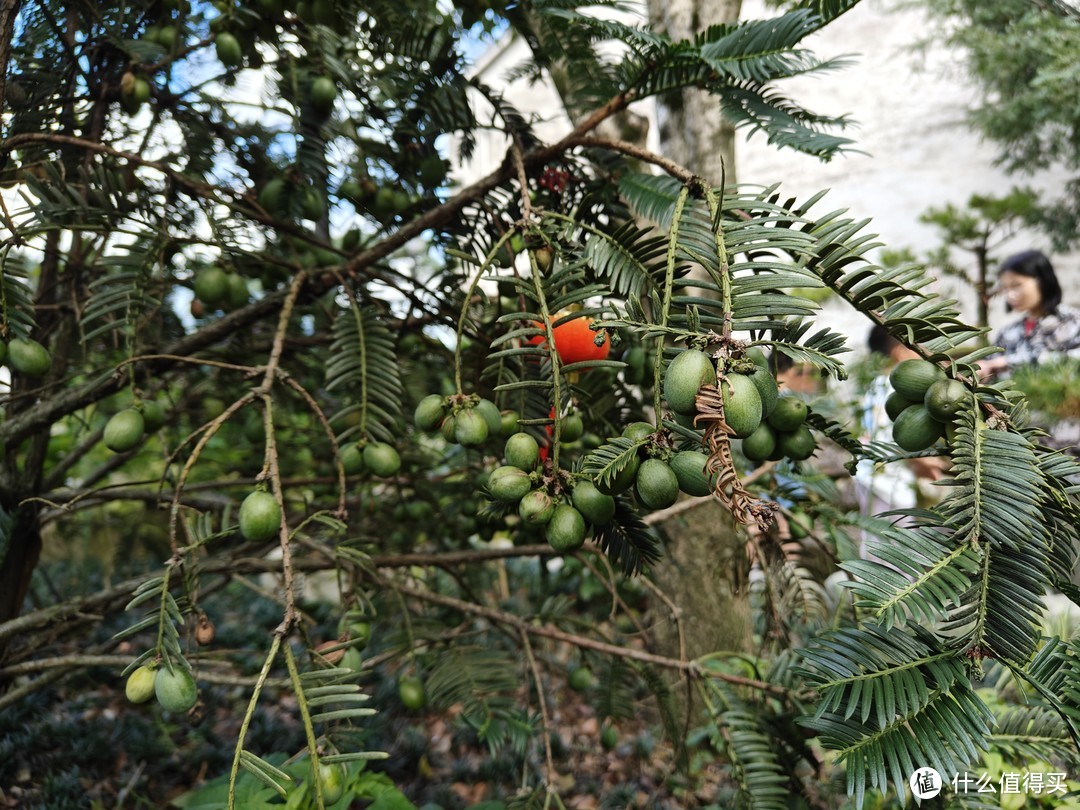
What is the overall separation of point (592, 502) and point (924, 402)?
1.10 feet

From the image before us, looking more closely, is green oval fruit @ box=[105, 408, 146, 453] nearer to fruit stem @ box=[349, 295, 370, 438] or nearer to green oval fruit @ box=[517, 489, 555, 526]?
fruit stem @ box=[349, 295, 370, 438]

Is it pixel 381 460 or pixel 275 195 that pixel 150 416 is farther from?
pixel 275 195

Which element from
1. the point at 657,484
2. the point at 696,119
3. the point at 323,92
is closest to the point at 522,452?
the point at 657,484

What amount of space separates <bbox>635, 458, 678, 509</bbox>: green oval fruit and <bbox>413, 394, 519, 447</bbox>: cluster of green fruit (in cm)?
21

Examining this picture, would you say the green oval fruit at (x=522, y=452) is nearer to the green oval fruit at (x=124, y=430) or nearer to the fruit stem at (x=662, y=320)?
the fruit stem at (x=662, y=320)

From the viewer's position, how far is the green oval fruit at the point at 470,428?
761 millimetres

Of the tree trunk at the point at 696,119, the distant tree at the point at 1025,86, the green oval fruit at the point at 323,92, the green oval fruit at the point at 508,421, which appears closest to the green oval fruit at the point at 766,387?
the green oval fruit at the point at 508,421

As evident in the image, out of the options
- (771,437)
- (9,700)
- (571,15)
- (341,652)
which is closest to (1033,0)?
(571,15)

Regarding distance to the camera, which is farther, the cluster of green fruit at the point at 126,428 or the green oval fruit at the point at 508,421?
the cluster of green fruit at the point at 126,428

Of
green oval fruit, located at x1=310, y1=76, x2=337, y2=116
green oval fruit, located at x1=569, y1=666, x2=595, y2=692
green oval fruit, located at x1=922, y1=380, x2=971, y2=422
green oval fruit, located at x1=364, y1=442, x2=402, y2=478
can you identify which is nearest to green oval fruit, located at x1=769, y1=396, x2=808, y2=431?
green oval fruit, located at x1=922, y1=380, x2=971, y2=422

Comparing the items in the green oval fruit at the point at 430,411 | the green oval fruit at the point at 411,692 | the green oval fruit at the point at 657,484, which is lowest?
the green oval fruit at the point at 411,692

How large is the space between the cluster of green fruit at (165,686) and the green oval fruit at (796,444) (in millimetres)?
702

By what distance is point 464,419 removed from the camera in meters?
0.77

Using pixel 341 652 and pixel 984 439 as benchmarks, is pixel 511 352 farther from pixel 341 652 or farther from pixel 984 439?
pixel 341 652
